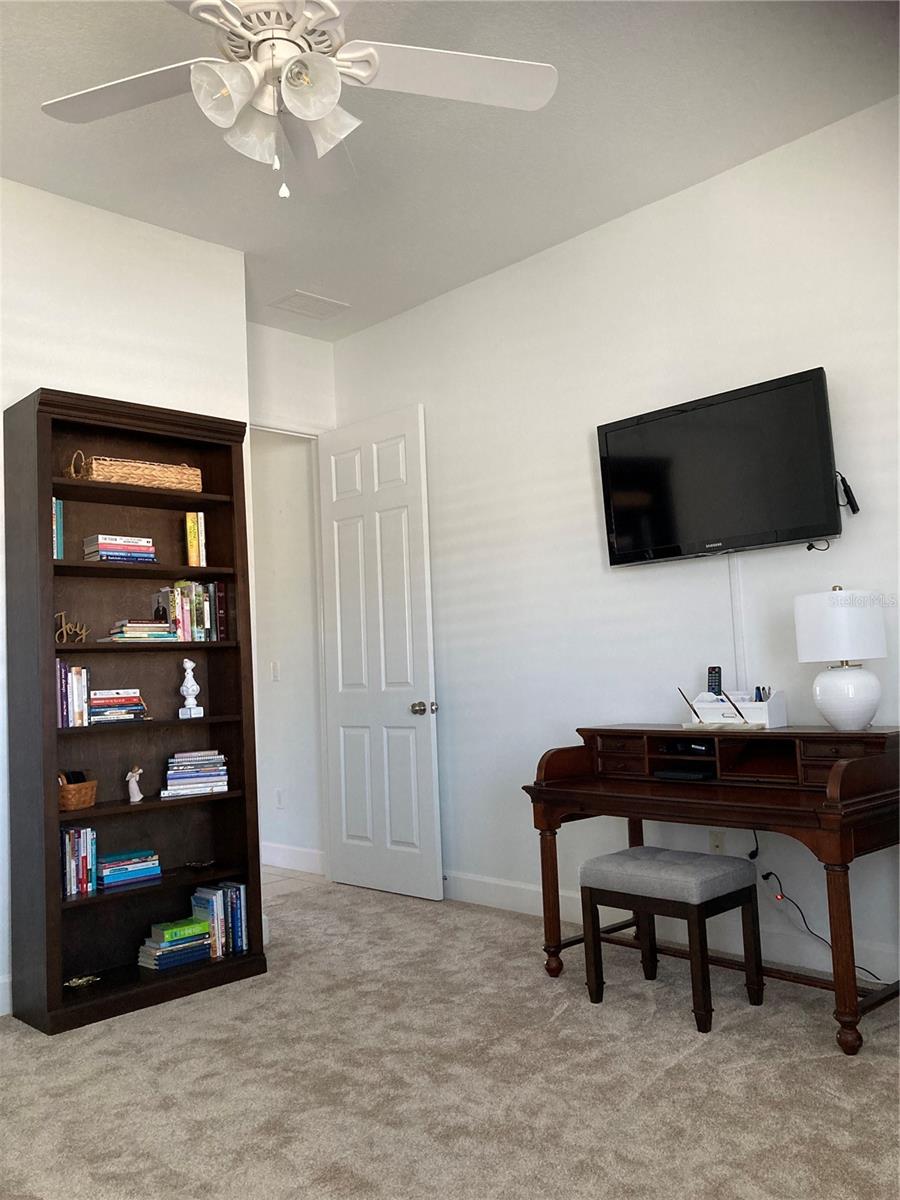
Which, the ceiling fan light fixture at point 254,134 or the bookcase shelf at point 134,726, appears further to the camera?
the bookcase shelf at point 134,726

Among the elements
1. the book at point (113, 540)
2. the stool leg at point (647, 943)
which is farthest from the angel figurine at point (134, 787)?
the stool leg at point (647, 943)

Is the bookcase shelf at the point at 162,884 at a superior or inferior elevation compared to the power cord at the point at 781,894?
superior

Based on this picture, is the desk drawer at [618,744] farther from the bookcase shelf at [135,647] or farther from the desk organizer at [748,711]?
the bookcase shelf at [135,647]

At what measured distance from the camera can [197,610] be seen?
12.3 feet

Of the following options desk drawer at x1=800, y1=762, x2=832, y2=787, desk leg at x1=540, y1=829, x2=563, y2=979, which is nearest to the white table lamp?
desk drawer at x1=800, y1=762, x2=832, y2=787

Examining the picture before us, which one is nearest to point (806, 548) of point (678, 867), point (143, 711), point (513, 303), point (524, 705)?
point (678, 867)

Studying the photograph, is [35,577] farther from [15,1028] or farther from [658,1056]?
[658,1056]

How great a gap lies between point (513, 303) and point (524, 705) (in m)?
1.86

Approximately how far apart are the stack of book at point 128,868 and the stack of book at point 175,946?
0.20 meters

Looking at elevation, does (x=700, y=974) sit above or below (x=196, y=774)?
below

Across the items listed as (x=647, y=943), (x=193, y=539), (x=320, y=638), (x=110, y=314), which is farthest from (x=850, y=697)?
(x=320, y=638)

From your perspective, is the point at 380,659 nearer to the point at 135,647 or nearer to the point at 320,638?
the point at 320,638

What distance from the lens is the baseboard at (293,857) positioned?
18.2ft

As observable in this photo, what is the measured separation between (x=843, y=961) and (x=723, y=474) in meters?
1.71
